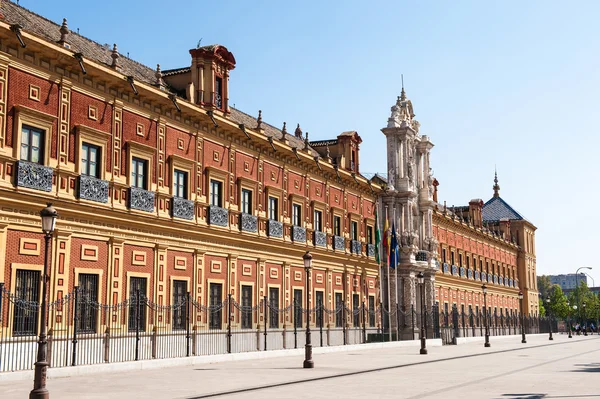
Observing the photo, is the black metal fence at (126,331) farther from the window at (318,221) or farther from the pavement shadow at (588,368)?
the pavement shadow at (588,368)

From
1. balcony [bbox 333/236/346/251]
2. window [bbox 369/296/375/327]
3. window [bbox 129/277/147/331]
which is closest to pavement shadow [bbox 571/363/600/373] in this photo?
window [bbox 129/277/147/331]

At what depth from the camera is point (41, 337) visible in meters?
13.1

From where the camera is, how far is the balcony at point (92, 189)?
21156mm

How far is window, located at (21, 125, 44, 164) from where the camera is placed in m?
19.7

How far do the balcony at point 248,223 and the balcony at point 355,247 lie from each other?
1015cm

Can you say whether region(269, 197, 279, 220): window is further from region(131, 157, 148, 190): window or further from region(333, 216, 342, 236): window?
region(131, 157, 148, 190): window

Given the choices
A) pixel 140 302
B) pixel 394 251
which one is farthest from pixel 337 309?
pixel 140 302

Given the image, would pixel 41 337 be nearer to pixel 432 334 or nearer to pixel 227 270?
pixel 227 270

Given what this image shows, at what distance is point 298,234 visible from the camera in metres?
33.4

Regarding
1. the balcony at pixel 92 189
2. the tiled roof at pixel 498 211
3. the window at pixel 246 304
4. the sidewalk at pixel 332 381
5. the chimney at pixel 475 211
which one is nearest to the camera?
the sidewalk at pixel 332 381

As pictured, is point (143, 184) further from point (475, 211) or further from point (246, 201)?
point (475, 211)

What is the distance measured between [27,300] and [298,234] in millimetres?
15910

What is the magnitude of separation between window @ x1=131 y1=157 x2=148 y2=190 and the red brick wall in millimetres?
3425

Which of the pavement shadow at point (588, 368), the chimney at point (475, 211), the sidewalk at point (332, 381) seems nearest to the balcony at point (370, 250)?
the sidewalk at point (332, 381)
